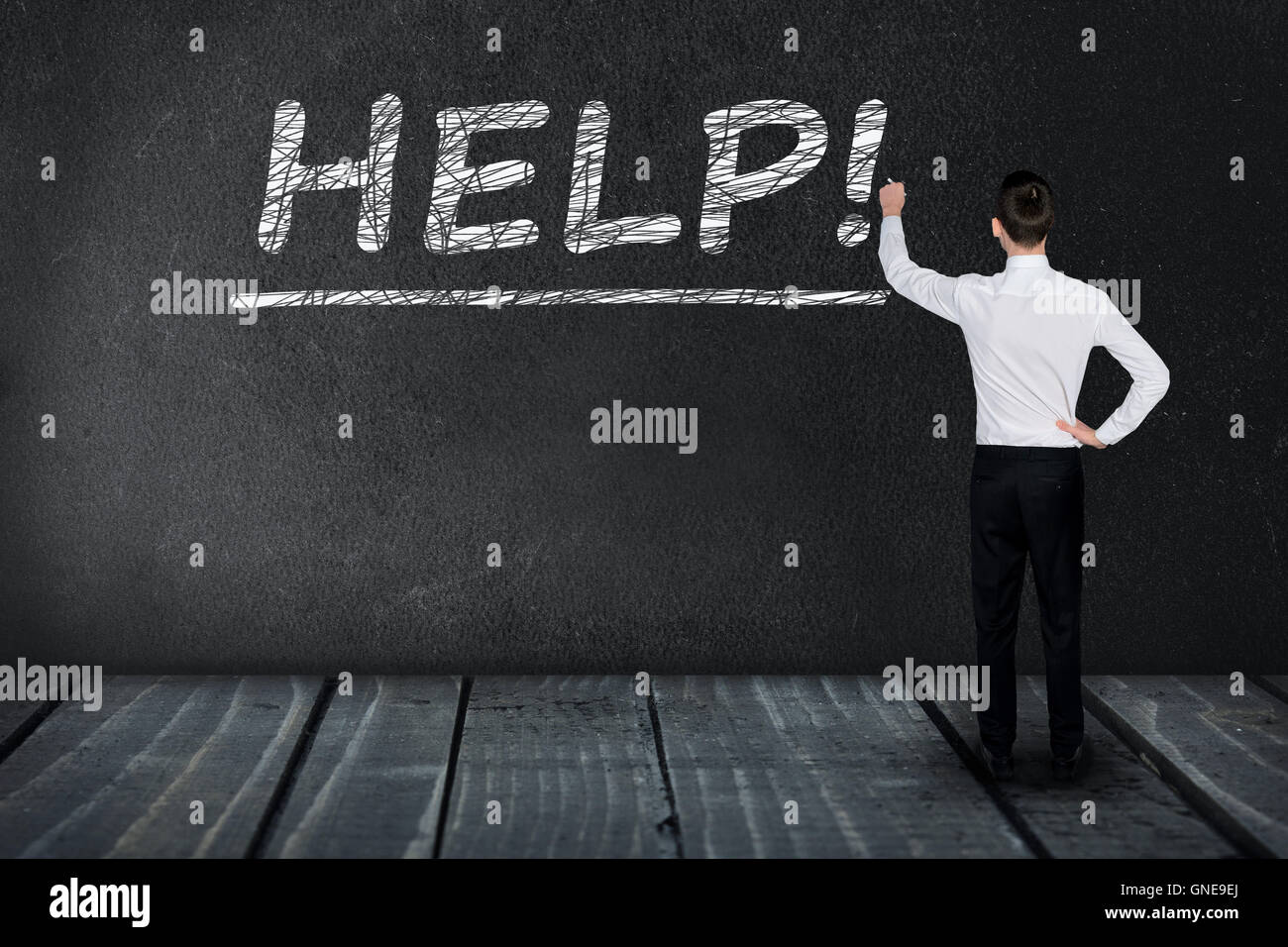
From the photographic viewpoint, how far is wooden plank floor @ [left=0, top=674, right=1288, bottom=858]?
10.2 ft

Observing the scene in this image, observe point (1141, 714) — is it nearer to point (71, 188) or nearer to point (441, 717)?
point (441, 717)

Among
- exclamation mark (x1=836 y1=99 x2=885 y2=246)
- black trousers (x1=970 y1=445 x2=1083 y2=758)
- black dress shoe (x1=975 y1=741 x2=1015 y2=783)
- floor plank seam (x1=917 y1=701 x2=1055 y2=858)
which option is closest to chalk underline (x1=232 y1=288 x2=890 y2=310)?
exclamation mark (x1=836 y1=99 x2=885 y2=246)

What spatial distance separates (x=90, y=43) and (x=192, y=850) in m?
2.59

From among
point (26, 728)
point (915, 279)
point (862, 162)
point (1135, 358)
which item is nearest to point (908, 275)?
point (915, 279)

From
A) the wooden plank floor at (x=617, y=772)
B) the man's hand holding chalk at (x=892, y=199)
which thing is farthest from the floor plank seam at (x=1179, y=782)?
the man's hand holding chalk at (x=892, y=199)

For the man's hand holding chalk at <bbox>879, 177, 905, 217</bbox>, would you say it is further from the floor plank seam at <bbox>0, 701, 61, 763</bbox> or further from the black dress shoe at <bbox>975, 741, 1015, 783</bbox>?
the floor plank seam at <bbox>0, 701, 61, 763</bbox>

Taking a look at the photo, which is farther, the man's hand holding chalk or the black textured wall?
the black textured wall

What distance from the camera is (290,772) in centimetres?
355

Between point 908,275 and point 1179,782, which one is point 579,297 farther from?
point 1179,782

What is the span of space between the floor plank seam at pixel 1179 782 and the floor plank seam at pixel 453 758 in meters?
1.67

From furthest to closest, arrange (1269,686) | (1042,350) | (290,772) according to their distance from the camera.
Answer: (1269,686) < (290,772) < (1042,350)

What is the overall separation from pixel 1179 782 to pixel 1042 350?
1089 millimetres

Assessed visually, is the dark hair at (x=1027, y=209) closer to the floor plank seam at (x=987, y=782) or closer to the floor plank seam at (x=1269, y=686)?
the floor plank seam at (x=987, y=782)

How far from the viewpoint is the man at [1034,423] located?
3324 millimetres
